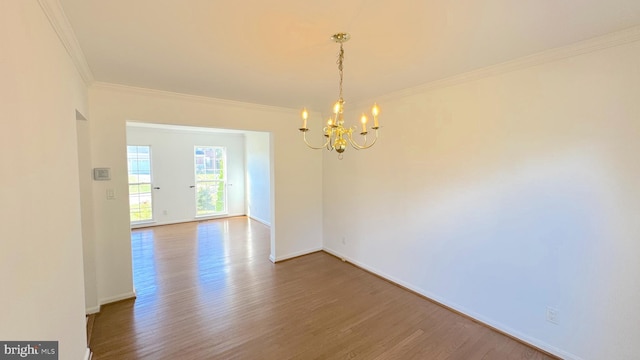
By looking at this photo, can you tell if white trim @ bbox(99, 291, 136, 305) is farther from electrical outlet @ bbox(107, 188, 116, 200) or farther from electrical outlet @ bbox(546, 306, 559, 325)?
electrical outlet @ bbox(546, 306, 559, 325)

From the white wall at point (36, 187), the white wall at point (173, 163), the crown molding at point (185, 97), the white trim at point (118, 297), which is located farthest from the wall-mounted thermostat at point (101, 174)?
the white wall at point (173, 163)

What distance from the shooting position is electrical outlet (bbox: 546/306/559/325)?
215cm

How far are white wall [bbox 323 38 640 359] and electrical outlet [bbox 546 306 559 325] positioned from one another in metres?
0.04

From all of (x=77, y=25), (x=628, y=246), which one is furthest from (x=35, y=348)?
(x=628, y=246)

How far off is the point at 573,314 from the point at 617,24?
2.16 meters

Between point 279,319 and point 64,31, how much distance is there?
2.88 m

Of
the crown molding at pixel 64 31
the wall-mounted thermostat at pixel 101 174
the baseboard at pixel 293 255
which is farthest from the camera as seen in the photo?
the baseboard at pixel 293 255

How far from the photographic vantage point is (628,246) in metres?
1.83

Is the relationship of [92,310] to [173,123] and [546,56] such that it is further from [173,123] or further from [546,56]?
[546,56]

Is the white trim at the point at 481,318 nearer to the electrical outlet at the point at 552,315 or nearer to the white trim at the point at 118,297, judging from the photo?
the electrical outlet at the point at 552,315

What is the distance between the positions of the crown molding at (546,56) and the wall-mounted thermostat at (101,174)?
372 centimetres

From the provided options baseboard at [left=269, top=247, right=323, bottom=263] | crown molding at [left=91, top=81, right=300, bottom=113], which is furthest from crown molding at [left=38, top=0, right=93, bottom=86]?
baseboard at [left=269, top=247, right=323, bottom=263]

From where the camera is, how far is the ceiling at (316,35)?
151 cm

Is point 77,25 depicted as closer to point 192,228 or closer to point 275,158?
point 275,158
